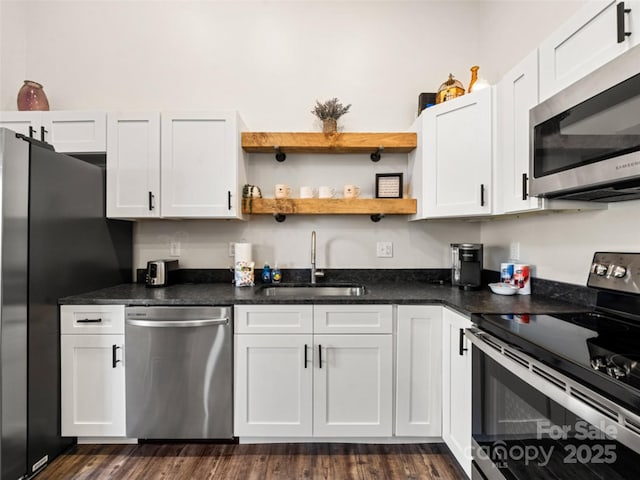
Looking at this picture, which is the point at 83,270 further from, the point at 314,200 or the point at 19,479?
the point at 314,200

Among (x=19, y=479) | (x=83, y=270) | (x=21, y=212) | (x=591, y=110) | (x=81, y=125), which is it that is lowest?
(x=19, y=479)

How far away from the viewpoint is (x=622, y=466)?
69 cm

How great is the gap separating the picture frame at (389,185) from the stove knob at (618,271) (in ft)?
4.17

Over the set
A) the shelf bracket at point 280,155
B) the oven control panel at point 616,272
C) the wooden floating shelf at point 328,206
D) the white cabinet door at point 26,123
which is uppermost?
the white cabinet door at point 26,123

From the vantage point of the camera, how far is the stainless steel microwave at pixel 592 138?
954 mm

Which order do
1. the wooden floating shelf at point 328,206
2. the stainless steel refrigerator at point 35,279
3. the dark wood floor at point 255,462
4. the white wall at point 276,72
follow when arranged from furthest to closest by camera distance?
the white wall at point 276,72 → the wooden floating shelf at point 328,206 → the dark wood floor at point 255,462 → the stainless steel refrigerator at point 35,279

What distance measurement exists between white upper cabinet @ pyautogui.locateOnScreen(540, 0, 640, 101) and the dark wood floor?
6.31ft

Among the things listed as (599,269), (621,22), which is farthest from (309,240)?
(621,22)

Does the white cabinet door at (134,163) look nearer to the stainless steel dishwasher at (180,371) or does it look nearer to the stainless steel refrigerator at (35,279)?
the stainless steel refrigerator at (35,279)

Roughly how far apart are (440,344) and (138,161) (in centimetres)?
218

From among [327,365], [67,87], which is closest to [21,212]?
[67,87]

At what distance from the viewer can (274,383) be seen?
69.6 inches

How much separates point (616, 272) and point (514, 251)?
766 mm

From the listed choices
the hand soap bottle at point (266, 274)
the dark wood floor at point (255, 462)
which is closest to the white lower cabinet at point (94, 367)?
the dark wood floor at point (255, 462)
